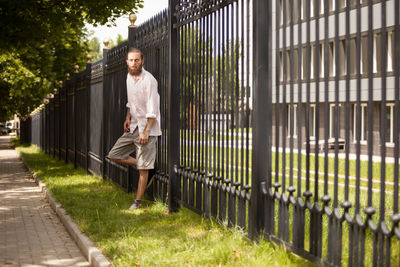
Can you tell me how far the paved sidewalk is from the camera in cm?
610

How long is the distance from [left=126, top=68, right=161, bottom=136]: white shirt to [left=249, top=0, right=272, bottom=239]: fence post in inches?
104

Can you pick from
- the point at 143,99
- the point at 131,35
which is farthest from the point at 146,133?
the point at 131,35

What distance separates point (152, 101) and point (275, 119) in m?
2.80

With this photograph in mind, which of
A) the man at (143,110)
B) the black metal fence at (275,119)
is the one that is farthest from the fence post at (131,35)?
the man at (143,110)

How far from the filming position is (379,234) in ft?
12.6

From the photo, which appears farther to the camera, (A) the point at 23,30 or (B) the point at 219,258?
(A) the point at 23,30

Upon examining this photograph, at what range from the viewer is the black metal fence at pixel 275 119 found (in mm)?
4000

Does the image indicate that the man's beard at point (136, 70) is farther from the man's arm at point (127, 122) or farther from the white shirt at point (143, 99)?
the man's arm at point (127, 122)

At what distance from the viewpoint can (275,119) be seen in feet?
17.3

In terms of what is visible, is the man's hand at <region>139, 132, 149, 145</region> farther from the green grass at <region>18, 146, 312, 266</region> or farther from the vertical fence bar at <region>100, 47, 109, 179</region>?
the vertical fence bar at <region>100, 47, 109, 179</region>

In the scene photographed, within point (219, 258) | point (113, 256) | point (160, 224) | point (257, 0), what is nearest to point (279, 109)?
point (257, 0)

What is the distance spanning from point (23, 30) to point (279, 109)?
487 inches

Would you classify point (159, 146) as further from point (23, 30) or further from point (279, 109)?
point (23, 30)

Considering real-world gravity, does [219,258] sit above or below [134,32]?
below
